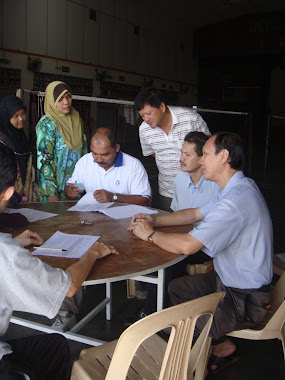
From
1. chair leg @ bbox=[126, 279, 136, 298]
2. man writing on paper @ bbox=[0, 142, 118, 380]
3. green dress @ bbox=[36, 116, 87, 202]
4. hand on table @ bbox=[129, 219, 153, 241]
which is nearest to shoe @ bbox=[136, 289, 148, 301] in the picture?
chair leg @ bbox=[126, 279, 136, 298]

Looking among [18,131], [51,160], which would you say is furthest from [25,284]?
[18,131]

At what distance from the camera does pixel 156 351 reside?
177 centimetres

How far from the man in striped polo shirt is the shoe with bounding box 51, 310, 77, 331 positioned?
133 cm

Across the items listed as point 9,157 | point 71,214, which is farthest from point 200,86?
point 9,157

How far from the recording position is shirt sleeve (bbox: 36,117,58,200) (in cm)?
336

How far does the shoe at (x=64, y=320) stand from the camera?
8.95 ft

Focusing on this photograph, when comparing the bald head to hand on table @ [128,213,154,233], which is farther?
the bald head

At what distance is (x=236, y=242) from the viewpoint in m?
2.02

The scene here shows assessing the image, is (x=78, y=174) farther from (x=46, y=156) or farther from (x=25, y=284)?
(x=25, y=284)

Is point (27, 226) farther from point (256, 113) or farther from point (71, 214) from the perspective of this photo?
point (256, 113)

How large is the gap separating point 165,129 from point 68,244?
1810mm

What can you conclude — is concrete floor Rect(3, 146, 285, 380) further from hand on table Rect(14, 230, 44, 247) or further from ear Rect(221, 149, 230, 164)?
ear Rect(221, 149, 230, 164)

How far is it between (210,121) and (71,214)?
993 centimetres

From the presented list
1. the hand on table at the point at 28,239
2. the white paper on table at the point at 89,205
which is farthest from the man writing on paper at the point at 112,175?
the hand on table at the point at 28,239
